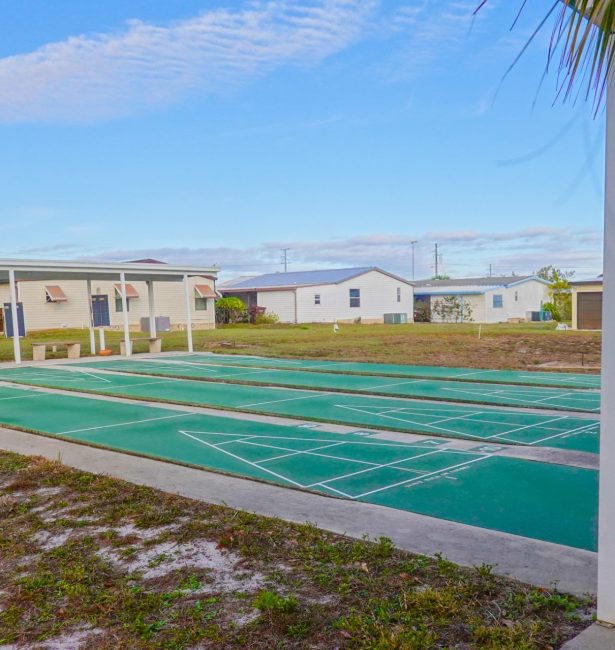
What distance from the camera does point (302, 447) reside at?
27.4 ft

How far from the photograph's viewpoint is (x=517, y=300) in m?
49.4

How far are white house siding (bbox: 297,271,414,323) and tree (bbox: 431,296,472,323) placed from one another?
2062 millimetres

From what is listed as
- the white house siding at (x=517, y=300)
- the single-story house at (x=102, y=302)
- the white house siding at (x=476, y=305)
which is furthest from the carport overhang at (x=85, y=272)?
the white house siding at (x=517, y=300)

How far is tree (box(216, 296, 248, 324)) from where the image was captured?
43656 millimetres

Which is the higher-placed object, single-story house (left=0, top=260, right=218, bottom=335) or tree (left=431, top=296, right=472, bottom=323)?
single-story house (left=0, top=260, right=218, bottom=335)

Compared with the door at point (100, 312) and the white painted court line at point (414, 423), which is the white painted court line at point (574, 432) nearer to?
the white painted court line at point (414, 423)

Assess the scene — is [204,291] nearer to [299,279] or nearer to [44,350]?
[299,279]

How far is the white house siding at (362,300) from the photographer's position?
4372 cm

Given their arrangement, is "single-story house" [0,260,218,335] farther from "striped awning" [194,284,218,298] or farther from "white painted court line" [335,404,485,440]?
"white painted court line" [335,404,485,440]

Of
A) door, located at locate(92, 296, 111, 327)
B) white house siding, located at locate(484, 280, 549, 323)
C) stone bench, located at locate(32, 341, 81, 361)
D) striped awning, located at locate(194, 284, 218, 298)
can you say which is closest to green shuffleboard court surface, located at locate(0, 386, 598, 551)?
stone bench, located at locate(32, 341, 81, 361)

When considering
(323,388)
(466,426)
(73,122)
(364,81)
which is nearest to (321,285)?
(73,122)

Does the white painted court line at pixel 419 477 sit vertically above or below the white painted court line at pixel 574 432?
above

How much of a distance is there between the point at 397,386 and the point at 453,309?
3482 cm

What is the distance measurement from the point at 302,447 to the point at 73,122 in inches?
563
